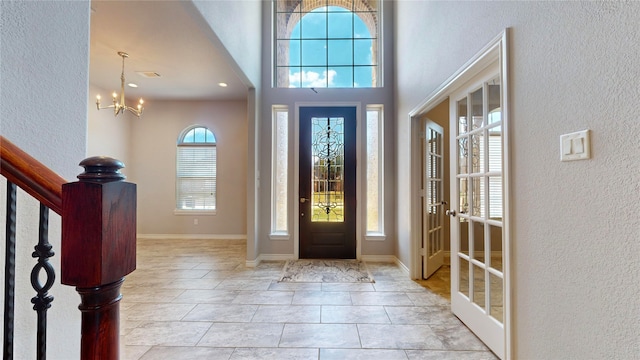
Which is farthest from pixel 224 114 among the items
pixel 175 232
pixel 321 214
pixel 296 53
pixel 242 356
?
pixel 242 356

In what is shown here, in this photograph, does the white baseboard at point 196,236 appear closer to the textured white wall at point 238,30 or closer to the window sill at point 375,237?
the window sill at point 375,237

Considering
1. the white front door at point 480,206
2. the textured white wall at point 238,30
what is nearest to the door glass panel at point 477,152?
the white front door at point 480,206

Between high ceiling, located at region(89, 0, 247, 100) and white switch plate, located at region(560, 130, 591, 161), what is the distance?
8.82 feet

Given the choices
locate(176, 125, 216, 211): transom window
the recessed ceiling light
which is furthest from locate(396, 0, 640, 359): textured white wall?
locate(176, 125, 216, 211): transom window

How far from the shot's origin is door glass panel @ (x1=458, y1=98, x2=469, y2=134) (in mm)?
2319

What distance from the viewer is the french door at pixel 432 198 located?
3428 millimetres

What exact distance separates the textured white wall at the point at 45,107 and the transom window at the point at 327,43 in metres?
3.45

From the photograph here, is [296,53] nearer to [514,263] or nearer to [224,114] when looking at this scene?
[224,114]

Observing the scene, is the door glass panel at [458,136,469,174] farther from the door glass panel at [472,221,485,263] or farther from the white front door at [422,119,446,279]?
the white front door at [422,119,446,279]

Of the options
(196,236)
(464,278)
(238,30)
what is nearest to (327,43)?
(238,30)

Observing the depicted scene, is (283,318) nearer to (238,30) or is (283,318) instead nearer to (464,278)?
(464,278)

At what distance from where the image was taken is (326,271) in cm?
366

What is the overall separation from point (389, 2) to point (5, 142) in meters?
4.78

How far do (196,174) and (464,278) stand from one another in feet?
17.2
